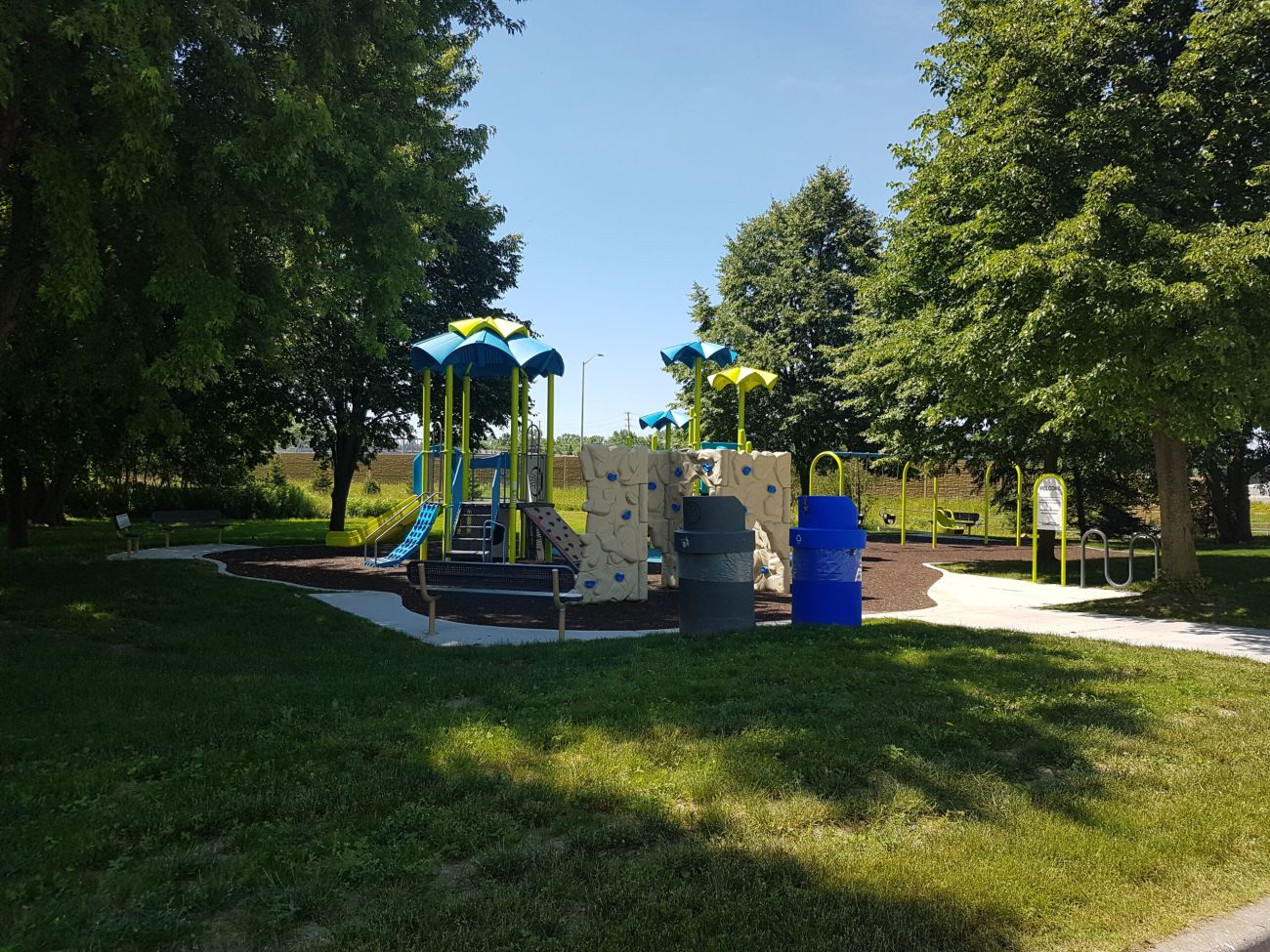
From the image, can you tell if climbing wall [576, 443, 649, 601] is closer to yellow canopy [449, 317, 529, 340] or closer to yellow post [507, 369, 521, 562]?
yellow post [507, 369, 521, 562]

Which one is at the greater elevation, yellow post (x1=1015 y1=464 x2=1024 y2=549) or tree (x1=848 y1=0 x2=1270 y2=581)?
tree (x1=848 y1=0 x2=1270 y2=581)

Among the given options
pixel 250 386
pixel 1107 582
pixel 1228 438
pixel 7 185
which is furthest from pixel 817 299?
pixel 7 185

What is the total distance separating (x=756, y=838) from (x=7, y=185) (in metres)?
9.30

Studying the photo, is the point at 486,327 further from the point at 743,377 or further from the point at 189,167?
the point at 189,167

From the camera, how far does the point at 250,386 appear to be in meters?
18.2

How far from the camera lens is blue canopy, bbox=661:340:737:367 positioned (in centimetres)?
1803

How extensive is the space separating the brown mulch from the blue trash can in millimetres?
1642

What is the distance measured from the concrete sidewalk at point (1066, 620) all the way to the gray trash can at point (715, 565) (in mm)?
2890

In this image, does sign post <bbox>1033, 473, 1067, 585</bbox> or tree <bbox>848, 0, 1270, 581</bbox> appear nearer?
tree <bbox>848, 0, 1270, 581</bbox>

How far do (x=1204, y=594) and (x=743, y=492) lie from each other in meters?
6.54

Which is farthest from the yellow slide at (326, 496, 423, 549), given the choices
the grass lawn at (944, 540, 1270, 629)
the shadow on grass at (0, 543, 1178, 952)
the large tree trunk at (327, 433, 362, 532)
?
the grass lawn at (944, 540, 1270, 629)

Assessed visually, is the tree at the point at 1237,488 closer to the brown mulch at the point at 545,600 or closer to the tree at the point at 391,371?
the brown mulch at the point at 545,600

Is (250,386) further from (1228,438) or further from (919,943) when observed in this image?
(1228,438)

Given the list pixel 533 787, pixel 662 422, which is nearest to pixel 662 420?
pixel 662 422
